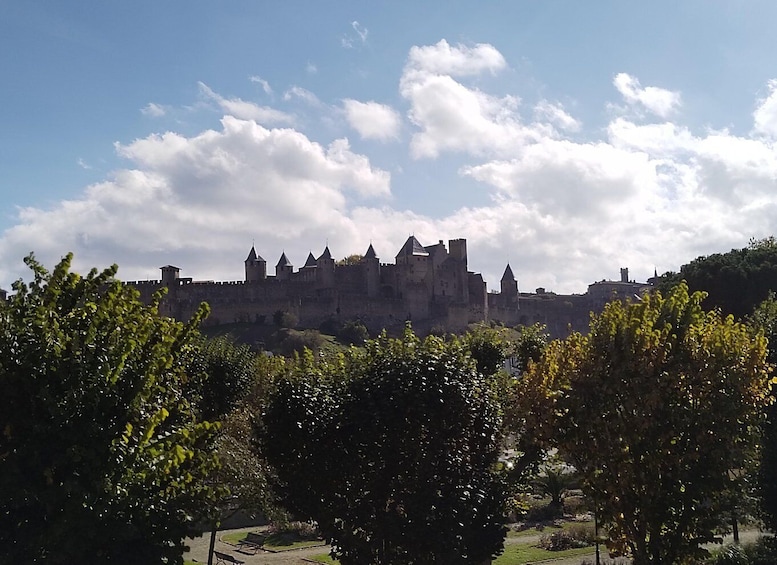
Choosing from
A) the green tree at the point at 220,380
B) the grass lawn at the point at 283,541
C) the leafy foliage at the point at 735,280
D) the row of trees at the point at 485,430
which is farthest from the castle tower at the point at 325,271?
the row of trees at the point at 485,430

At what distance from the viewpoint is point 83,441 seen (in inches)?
351

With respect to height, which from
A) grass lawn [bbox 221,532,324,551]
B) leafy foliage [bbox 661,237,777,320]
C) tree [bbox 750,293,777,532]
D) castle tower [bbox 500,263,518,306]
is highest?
castle tower [bbox 500,263,518,306]

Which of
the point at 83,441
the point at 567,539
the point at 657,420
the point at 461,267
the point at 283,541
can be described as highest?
the point at 461,267

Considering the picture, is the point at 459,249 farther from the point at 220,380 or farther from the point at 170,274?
the point at 220,380

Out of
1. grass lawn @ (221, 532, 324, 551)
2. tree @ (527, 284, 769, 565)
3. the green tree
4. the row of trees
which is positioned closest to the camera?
the row of trees

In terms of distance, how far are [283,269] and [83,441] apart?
105260mm

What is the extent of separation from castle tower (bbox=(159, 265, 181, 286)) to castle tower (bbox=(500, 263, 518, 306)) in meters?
54.8

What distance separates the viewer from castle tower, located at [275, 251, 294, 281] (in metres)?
112

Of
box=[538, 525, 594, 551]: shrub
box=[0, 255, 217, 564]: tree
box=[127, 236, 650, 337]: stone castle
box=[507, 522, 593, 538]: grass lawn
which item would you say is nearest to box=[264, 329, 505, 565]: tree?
box=[0, 255, 217, 564]: tree

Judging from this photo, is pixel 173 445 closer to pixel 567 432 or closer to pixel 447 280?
pixel 567 432

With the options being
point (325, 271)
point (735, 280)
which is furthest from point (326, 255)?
point (735, 280)

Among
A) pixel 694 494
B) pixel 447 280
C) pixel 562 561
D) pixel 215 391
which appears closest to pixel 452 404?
pixel 694 494

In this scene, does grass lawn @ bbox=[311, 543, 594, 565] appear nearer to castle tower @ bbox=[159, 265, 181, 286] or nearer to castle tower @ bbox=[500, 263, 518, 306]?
castle tower @ bbox=[159, 265, 181, 286]

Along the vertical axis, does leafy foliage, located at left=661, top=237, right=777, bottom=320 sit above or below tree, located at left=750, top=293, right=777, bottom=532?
above
